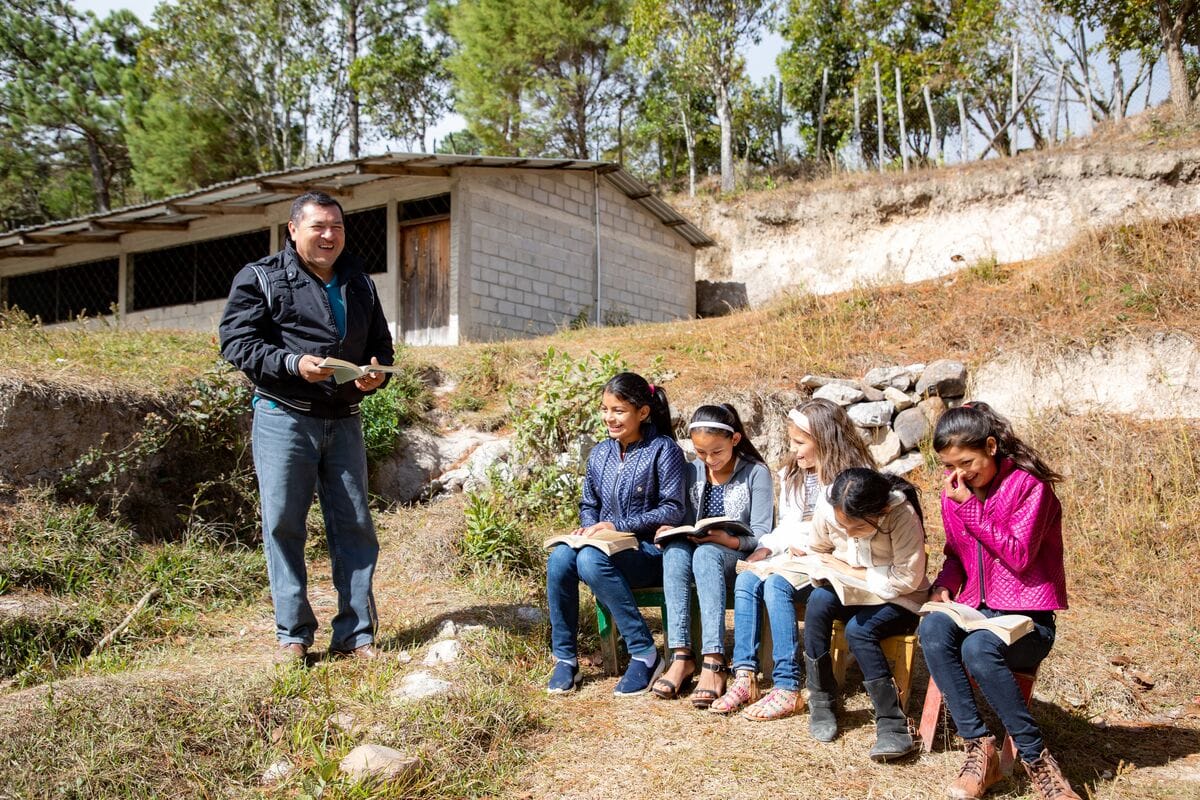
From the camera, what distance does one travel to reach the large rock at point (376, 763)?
2.65m

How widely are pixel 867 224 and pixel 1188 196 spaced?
18.0 feet

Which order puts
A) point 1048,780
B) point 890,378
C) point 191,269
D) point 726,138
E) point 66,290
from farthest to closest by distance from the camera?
1. point 726,138
2. point 66,290
3. point 191,269
4. point 890,378
5. point 1048,780

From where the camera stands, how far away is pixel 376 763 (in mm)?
2686

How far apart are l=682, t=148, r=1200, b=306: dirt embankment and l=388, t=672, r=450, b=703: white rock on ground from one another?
1201cm

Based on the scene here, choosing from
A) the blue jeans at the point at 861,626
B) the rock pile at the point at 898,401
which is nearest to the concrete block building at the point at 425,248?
the rock pile at the point at 898,401

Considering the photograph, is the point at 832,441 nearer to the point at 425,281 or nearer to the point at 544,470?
the point at 544,470

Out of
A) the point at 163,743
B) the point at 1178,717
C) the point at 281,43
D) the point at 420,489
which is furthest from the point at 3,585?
the point at 281,43

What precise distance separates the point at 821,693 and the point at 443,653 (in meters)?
1.56

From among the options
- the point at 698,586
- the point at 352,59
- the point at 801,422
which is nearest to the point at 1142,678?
the point at 801,422

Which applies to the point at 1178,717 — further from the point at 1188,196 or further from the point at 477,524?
the point at 1188,196

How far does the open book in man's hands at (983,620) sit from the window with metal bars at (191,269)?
12.6 metres

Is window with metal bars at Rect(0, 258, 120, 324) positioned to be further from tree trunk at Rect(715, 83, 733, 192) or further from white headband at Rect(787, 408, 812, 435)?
white headband at Rect(787, 408, 812, 435)

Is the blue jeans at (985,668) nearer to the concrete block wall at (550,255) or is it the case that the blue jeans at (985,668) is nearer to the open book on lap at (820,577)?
the open book on lap at (820,577)

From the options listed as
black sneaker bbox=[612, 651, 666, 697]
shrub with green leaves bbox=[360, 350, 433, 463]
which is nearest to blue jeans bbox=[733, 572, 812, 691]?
black sneaker bbox=[612, 651, 666, 697]
